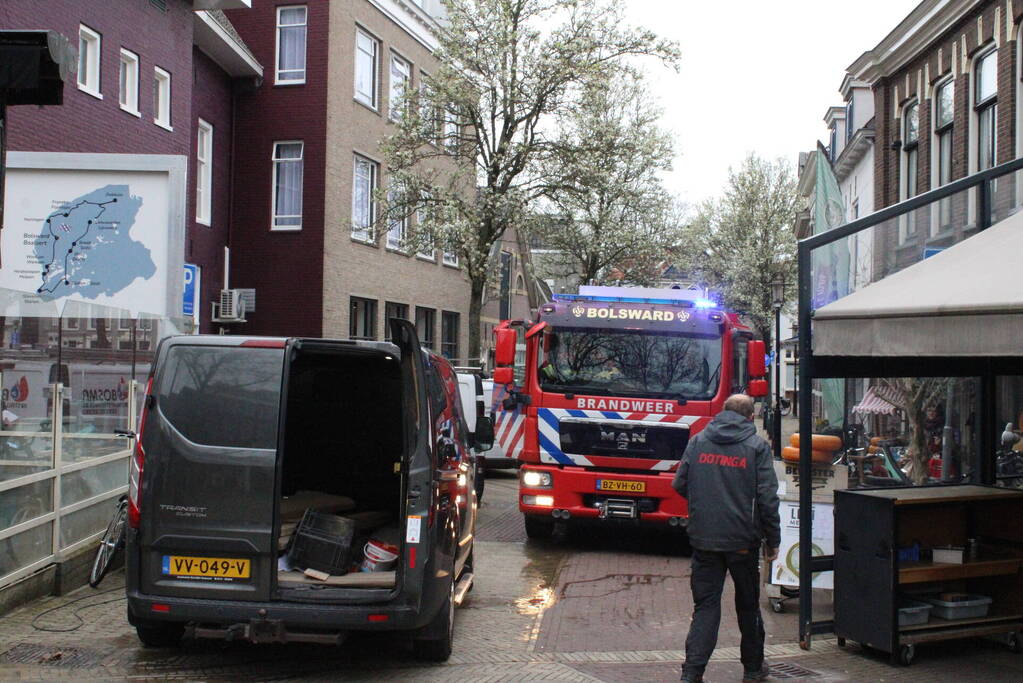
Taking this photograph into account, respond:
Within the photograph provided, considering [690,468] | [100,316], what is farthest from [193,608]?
[100,316]

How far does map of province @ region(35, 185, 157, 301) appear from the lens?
11438mm

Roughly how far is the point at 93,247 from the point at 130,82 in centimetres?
880

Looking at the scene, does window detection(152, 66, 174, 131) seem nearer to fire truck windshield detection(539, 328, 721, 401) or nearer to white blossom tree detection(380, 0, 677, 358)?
white blossom tree detection(380, 0, 677, 358)

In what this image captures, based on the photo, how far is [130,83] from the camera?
19.1 m

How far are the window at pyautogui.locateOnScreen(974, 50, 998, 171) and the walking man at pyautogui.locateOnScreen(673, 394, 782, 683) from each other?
11487 millimetres

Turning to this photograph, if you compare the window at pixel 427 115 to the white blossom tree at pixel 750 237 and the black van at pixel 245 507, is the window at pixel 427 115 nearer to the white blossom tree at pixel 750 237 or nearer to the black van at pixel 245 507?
the black van at pixel 245 507

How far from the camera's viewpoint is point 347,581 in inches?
255

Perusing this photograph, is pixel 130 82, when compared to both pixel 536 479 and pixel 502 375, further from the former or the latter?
pixel 536 479

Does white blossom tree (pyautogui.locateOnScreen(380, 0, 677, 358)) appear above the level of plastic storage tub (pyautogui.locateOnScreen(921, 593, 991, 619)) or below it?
above

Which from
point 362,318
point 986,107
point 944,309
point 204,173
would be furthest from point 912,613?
point 362,318

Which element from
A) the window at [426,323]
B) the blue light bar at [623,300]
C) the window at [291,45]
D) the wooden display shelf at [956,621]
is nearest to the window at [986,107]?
the blue light bar at [623,300]

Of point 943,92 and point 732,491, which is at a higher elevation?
point 943,92

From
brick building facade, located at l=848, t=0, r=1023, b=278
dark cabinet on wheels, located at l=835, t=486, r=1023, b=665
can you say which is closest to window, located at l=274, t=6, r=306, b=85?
brick building facade, located at l=848, t=0, r=1023, b=278

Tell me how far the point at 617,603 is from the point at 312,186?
18762 millimetres
